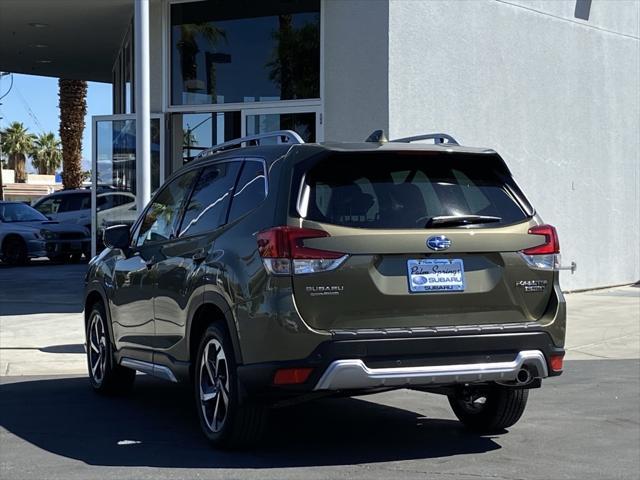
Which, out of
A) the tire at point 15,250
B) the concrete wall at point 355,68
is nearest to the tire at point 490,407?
the concrete wall at point 355,68

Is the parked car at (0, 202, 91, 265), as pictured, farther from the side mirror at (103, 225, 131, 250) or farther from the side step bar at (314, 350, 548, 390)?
the side step bar at (314, 350, 548, 390)

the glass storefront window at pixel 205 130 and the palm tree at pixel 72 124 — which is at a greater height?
the palm tree at pixel 72 124

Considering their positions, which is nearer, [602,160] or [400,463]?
[400,463]

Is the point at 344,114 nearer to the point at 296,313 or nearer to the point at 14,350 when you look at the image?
the point at 14,350

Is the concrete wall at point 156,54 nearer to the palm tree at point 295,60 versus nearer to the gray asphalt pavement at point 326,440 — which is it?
the palm tree at point 295,60

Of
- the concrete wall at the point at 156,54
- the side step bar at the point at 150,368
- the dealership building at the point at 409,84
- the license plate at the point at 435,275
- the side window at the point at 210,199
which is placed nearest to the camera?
the license plate at the point at 435,275

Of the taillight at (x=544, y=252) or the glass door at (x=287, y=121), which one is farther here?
the glass door at (x=287, y=121)

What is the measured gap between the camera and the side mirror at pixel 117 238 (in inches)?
328

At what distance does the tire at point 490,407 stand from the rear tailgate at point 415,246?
3.00 feet

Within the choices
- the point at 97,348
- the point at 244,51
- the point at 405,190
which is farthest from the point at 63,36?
the point at 405,190

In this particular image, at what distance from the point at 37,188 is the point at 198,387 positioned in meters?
78.9

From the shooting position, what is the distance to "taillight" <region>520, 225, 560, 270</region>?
258 inches

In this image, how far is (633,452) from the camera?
717 centimetres

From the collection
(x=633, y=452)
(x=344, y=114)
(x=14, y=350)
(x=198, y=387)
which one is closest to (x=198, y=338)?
(x=198, y=387)
